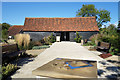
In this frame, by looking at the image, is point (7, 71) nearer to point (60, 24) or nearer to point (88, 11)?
point (60, 24)

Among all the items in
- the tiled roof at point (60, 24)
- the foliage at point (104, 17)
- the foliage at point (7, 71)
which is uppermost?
the foliage at point (104, 17)

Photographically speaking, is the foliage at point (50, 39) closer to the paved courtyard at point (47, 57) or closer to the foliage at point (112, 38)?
the foliage at point (112, 38)

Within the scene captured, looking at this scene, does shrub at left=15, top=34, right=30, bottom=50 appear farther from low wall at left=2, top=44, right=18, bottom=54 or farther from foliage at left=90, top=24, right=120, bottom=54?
foliage at left=90, top=24, right=120, bottom=54

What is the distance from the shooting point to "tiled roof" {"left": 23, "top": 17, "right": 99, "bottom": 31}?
2028cm

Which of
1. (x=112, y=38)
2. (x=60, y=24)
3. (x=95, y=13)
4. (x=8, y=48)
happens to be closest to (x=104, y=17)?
(x=95, y=13)

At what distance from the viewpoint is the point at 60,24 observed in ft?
69.7

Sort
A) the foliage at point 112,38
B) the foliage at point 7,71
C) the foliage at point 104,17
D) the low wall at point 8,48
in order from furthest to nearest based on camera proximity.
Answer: the foliage at point 104,17
the foliage at point 112,38
the low wall at point 8,48
the foliage at point 7,71

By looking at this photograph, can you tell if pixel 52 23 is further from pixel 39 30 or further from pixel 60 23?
pixel 39 30

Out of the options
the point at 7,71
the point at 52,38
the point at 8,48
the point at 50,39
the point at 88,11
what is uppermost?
the point at 88,11

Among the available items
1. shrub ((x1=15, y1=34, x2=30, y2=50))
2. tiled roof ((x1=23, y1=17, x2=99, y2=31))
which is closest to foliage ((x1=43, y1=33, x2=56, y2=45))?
tiled roof ((x1=23, y1=17, x2=99, y2=31))

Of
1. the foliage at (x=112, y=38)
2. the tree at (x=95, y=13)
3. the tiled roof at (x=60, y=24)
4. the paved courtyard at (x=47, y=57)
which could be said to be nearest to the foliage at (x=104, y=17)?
the tree at (x=95, y=13)

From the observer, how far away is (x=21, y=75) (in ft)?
13.2

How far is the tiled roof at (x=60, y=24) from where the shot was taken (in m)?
20.3

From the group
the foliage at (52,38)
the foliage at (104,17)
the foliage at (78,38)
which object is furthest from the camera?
the foliage at (104,17)
